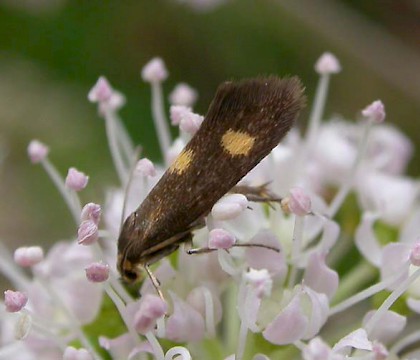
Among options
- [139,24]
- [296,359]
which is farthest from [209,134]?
[139,24]

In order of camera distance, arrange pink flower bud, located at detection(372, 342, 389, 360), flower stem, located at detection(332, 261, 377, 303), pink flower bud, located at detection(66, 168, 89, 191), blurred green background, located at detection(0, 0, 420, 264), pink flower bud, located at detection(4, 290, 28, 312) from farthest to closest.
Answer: blurred green background, located at detection(0, 0, 420, 264) → flower stem, located at detection(332, 261, 377, 303) → pink flower bud, located at detection(66, 168, 89, 191) → pink flower bud, located at detection(4, 290, 28, 312) → pink flower bud, located at detection(372, 342, 389, 360)

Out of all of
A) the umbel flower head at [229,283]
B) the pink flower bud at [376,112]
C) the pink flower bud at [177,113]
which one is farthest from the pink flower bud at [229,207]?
the pink flower bud at [376,112]

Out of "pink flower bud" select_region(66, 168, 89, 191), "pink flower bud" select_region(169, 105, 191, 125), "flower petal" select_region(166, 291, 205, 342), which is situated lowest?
"flower petal" select_region(166, 291, 205, 342)

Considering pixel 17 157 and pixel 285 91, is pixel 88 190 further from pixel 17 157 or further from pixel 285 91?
pixel 285 91

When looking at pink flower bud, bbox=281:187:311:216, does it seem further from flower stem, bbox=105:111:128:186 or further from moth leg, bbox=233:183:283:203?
flower stem, bbox=105:111:128:186

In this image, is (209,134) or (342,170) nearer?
(209,134)

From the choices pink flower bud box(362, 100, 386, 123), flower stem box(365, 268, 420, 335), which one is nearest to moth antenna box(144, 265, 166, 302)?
flower stem box(365, 268, 420, 335)
